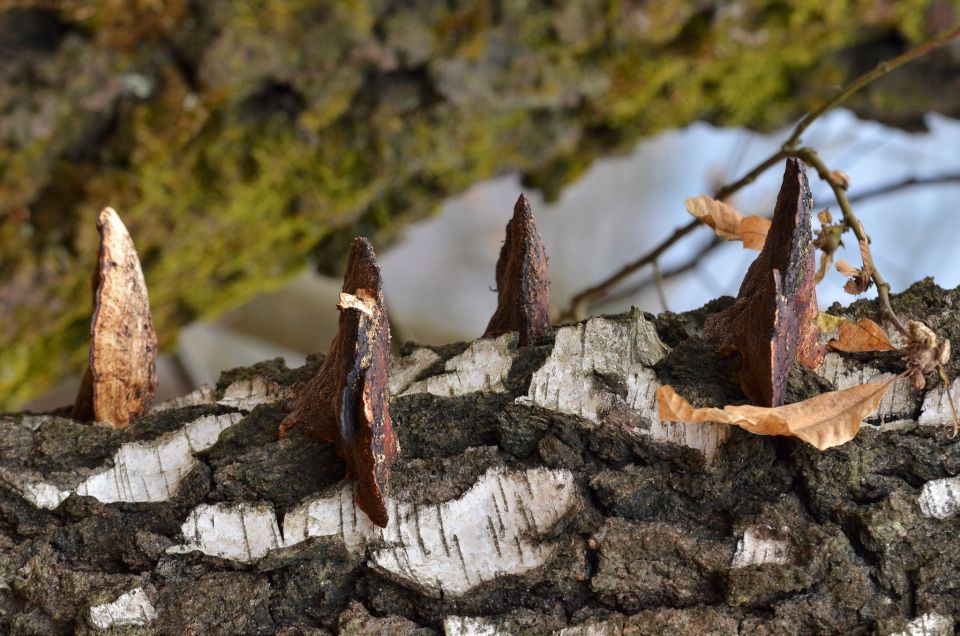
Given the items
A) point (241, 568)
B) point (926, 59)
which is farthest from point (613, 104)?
point (241, 568)

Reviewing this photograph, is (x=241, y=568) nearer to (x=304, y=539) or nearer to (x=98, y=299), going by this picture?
(x=304, y=539)

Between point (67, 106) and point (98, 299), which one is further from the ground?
point (67, 106)

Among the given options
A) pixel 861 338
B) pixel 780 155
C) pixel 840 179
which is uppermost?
pixel 780 155

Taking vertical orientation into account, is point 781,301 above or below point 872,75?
below

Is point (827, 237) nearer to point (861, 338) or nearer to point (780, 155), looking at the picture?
point (861, 338)

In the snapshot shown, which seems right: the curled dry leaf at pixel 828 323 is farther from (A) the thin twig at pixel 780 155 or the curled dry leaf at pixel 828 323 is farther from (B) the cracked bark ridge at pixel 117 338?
(B) the cracked bark ridge at pixel 117 338

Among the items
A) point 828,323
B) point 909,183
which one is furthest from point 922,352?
point 909,183

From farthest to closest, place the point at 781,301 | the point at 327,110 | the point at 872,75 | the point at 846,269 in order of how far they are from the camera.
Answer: the point at 327,110 → the point at 872,75 → the point at 846,269 → the point at 781,301
